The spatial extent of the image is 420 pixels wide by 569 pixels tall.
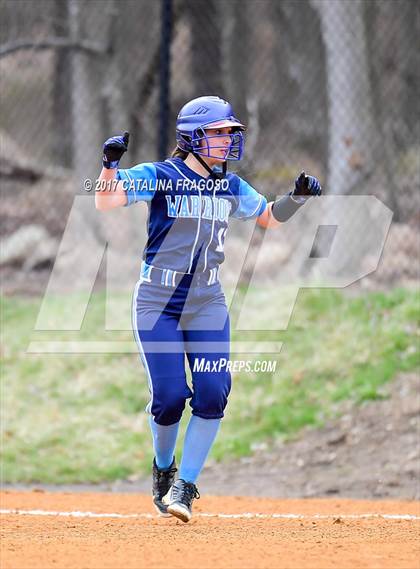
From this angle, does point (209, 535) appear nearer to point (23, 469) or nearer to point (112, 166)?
point (112, 166)

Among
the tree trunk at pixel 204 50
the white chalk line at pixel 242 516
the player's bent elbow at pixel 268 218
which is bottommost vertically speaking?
the white chalk line at pixel 242 516

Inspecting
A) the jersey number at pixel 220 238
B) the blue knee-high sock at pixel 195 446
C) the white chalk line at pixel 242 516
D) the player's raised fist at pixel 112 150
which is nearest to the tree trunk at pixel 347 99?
the white chalk line at pixel 242 516

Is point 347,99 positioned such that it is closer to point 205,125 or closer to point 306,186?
point 306,186

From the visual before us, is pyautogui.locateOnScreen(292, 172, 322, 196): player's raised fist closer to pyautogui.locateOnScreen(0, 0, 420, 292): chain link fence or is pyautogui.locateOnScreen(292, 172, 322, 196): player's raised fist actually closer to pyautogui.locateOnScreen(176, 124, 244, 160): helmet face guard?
pyautogui.locateOnScreen(176, 124, 244, 160): helmet face guard

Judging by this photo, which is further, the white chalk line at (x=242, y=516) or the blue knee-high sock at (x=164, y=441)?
the white chalk line at (x=242, y=516)

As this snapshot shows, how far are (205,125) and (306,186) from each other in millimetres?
601

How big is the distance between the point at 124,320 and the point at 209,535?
4970 mm

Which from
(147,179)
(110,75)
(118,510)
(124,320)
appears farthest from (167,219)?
(110,75)

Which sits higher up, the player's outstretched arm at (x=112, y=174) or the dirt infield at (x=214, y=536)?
the player's outstretched arm at (x=112, y=174)

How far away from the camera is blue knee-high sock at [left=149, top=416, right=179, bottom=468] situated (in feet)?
17.8

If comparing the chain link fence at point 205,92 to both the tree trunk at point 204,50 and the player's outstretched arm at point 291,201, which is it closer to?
the tree trunk at point 204,50

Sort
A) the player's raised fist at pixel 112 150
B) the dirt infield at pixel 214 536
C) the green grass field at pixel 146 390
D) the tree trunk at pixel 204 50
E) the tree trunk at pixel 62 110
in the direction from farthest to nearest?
the tree trunk at pixel 62 110, the tree trunk at pixel 204 50, the green grass field at pixel 146 390, the player's raised fist at pixel 112 150, the dirt infield at pixel 214 536

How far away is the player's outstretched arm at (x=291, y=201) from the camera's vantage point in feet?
18.0

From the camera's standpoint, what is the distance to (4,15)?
1113 cm
